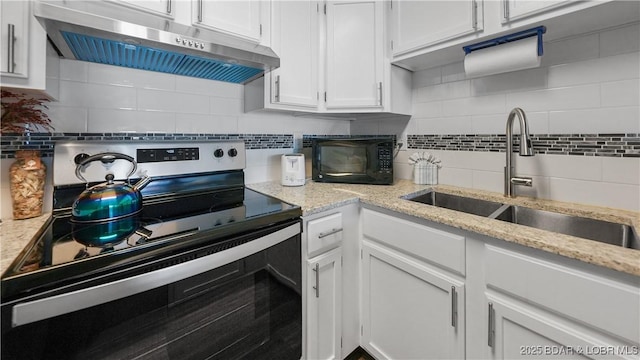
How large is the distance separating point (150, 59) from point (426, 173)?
161 centimetres

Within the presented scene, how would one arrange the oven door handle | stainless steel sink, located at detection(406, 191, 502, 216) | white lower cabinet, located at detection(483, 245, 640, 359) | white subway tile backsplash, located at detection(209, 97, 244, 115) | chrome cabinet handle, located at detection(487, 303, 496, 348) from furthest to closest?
white subway tile backsplash, located at detection(209, 97, 244, 115), stainless steel sink, located at detection(406, 191, 502, 216), chrome cabinet handle, located at detection(487, 303, 496, 348), white lower cabinet, located at detection(483, 245, 640, 359), the oven door handle

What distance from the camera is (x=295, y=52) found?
1556mm

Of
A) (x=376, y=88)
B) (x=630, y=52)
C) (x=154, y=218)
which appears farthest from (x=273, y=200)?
(x=630, y=52)

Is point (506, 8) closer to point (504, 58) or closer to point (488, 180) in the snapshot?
point (504, 58)

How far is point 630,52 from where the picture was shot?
110 cm

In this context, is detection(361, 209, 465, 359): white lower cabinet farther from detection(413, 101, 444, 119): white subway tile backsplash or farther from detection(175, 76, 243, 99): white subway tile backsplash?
detection(175, 76, 243, 99): white subway tile backsplash

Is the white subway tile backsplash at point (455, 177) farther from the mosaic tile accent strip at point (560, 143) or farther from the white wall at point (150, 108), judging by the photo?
the white wall at point (150, 108)

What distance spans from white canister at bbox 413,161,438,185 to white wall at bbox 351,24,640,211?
2.9 inches

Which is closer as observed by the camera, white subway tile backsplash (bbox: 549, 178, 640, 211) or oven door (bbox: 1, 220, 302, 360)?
oven door (bbox: 1, 220, 302, 360)

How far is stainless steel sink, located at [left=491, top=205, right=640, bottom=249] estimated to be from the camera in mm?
1022

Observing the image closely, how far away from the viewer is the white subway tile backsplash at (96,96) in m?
1.17

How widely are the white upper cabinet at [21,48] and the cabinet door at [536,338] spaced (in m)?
1.69

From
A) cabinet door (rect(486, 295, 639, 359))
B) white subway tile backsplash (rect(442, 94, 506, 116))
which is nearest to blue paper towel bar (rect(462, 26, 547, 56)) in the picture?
white subway tile backsplash (rect(442, 94, 506, 116))

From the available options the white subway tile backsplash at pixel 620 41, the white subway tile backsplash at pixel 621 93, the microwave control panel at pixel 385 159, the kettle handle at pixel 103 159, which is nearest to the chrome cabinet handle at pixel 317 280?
the microwave control panel at pixel 385 159
